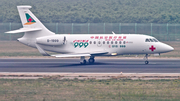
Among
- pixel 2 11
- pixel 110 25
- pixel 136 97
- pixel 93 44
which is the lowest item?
pixel 136 97

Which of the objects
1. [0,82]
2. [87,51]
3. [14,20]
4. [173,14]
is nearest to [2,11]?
[14,20]

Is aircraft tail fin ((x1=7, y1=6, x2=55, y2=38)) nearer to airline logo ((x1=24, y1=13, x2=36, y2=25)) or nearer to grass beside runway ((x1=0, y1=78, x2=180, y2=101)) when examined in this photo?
airline logo ((x1=24, y1=13, x2=36, y2=25))

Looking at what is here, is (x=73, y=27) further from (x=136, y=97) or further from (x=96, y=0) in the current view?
(x=136, y=97)

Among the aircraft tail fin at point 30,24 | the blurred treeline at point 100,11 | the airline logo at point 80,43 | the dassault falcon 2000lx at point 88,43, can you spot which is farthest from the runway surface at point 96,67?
the blurred treeline at point 100,11

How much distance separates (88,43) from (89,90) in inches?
654

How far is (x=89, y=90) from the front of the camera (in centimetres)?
1652

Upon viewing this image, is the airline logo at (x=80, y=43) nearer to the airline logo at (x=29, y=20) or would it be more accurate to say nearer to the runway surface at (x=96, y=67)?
the runway surface at (x=96, y=67)

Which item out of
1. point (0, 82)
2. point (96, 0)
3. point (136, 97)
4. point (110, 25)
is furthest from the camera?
point (96, 0)

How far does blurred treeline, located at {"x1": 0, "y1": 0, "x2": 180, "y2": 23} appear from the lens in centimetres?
8362

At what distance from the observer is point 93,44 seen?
32844 mm

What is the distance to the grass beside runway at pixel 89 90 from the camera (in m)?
14.5

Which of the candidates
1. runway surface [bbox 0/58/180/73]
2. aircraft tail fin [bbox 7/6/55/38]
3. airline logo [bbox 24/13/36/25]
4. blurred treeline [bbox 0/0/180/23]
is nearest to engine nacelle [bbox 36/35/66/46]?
aircraft tail fin [bbox 7/6/55/38]

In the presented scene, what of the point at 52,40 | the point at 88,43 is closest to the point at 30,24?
the point at 52,40

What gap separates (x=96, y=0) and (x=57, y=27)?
46272 millimetres
